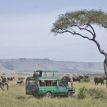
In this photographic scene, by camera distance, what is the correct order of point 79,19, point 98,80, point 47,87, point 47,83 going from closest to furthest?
point 47,87
point 47,83
point 79,19
point 98,80

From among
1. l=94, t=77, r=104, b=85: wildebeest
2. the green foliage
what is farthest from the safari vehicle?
l=94, t=77, r=104, b=85: wildebeest

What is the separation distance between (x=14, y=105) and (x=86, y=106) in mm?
3918

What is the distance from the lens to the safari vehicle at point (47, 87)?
3616 cm

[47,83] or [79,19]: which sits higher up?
[79,19]

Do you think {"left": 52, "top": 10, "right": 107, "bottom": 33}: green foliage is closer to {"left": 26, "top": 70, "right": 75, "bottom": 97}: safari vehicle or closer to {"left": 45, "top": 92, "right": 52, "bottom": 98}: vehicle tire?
{"left": 26, "top": 70, "right": 75, "bottom": 97}: safari vehicle

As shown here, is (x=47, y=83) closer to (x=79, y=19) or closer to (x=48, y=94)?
(x=48, y=94)

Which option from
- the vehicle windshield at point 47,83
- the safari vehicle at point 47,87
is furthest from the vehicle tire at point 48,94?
the vehicle windshield at point 47,83

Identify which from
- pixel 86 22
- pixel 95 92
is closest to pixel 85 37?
pixel 86 22

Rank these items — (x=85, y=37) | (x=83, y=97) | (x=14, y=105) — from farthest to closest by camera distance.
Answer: (x=85, y=37), (x=83, y=97), (x=14, y=105)

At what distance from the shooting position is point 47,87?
119ft

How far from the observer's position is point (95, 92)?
37.7 metres

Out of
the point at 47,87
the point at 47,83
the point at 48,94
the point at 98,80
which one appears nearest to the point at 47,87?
the point at 47,87

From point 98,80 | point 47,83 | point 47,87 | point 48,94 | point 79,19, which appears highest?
point 79,19

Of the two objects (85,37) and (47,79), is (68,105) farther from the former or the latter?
(85,37)
